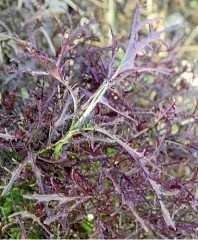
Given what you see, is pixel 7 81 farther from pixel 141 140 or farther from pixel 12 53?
pixel 141 140

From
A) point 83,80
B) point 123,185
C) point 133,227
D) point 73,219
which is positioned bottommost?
point 133,227

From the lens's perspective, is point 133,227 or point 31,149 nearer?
point 31,149

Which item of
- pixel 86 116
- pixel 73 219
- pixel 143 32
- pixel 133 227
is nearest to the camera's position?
pixel 86 116

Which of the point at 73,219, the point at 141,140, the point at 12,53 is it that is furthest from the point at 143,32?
the point at 73,219

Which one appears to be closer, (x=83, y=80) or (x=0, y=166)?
(x=0, y=166)

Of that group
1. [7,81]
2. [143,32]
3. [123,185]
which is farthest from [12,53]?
[123,185]

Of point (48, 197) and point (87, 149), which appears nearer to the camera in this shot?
point (48, 197)

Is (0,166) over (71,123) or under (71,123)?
under

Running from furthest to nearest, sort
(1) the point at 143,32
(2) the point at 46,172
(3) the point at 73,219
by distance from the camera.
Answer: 1. (1) the point at 143,32
2. (3) the point at 73,219
3. (2) the point at 46,172

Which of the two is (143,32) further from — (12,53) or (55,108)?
(55,108)
